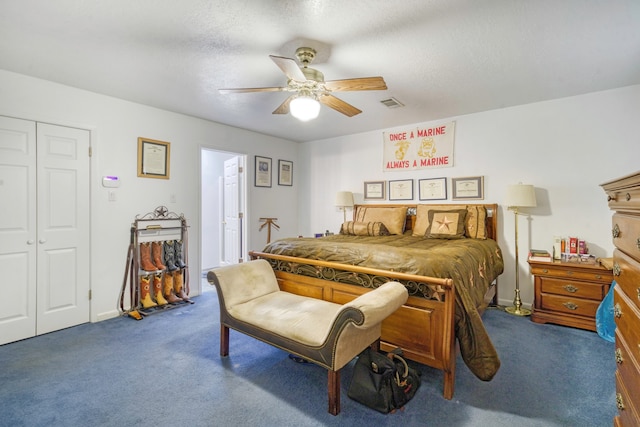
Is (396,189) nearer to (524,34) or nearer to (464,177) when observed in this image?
(464,177)

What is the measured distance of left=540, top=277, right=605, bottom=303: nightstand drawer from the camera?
2.81 m

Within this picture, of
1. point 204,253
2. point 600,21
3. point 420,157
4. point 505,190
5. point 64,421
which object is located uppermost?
point 600,21

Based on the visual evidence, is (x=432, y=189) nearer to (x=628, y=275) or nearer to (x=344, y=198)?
(x=344, y=198)

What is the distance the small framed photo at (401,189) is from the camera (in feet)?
14.4

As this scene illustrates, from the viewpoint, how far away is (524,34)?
81.3 inches

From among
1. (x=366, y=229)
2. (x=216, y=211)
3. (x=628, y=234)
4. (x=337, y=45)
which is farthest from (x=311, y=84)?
(x=216, y=211)

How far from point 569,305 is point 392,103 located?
274 centimetres

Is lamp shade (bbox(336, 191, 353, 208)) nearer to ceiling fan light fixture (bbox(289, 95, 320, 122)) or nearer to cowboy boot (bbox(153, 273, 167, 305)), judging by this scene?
ceiling fan light fixture (bbox(289, 95, 320, 122))

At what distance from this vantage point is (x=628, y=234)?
1042 mm

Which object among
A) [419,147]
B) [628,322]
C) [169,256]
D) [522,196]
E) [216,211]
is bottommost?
[169,256]

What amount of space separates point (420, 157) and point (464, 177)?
665 millimetres

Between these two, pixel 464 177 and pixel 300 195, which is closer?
pixel 464 177

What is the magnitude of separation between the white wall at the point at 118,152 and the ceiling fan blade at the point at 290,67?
2317 mm

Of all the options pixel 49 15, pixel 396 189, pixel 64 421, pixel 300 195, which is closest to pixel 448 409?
pixel 64 421
